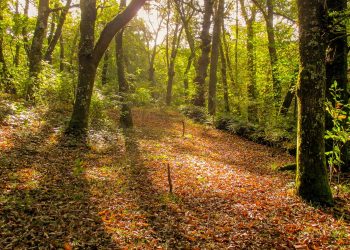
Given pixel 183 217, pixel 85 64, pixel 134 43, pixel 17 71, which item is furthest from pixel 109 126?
pixel 134 43

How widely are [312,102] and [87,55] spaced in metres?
7.31

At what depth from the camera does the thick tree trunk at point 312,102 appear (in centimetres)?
623

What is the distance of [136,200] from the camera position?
6.37 m

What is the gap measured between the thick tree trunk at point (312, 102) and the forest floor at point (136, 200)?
0.51m

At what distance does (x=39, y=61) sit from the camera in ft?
42.4

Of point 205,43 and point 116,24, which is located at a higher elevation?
point 205,43

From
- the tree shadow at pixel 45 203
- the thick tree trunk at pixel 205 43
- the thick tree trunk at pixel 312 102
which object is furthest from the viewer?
the thick tree trunk at pixel 205 43

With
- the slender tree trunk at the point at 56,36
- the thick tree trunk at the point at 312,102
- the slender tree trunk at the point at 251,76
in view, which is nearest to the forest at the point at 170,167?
the thick tree trunk at the point at 312,102

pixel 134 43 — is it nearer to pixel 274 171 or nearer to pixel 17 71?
pixel 17 71

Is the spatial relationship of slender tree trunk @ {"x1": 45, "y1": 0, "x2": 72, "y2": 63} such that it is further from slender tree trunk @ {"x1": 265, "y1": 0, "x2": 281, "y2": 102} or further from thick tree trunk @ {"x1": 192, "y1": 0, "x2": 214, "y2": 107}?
slender tree trunk @ {"x1": 265, "y1": 0, "x2": 281, "y2": 102}

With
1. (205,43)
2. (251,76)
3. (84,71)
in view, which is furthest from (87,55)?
(251,76)

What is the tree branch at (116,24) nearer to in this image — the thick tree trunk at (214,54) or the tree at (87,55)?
the tree at (87,55)

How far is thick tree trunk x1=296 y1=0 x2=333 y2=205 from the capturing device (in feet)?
20.4

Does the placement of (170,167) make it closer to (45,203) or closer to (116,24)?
(45,203)
